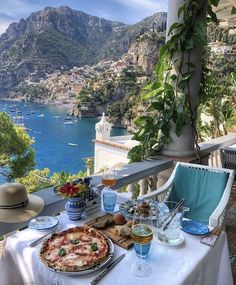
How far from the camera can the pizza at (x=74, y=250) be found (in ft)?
3.54

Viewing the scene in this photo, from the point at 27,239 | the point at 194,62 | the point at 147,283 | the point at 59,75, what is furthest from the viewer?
the point at 59,75

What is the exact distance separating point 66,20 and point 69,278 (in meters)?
38.5

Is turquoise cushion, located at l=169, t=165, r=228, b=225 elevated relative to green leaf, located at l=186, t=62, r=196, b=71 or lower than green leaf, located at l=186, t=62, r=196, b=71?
lower

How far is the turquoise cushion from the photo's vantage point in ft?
6.80

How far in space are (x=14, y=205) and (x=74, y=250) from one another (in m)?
0.33

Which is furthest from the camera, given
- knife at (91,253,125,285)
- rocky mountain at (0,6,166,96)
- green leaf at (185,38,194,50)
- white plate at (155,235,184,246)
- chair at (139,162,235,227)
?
rocky mountain at (0,6,166,96)

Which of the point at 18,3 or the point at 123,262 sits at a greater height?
the point at 18,3

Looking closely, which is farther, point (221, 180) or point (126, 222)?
point (221, 180)

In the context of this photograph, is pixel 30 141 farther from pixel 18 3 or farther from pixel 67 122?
pixel 18 3

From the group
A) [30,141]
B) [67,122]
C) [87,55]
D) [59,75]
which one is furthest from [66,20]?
[30,141]

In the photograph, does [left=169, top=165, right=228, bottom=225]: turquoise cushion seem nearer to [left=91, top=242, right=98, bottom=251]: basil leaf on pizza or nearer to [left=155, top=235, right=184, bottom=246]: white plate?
[left=155, top=235, right=184, bottom=246]: white plate

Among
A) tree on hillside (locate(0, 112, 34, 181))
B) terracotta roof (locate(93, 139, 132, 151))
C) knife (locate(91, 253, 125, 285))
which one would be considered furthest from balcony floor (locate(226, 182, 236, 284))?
tree on hillside (locate(0, 112, 34, 181))

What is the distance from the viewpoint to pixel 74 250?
1187 mm

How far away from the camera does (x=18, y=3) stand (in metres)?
48.3
